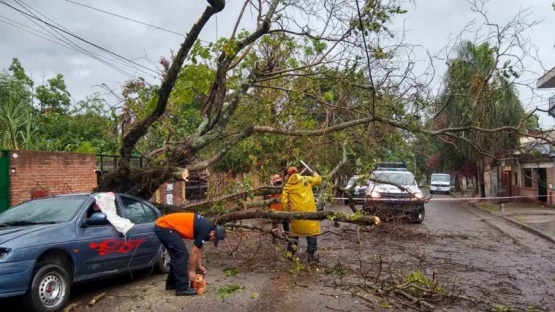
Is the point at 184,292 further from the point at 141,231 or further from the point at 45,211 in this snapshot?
the point at 45,211

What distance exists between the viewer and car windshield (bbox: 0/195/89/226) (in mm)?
7148

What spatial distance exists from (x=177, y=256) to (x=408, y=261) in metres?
4.65

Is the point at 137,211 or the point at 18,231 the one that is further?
the point at 137,211

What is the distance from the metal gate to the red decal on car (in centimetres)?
440

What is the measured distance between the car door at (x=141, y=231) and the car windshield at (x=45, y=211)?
775 millimetres

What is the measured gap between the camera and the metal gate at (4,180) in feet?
35.0

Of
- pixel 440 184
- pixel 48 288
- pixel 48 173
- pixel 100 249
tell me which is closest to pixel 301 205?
pixel 100 249

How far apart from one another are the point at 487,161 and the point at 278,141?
22.0 meters

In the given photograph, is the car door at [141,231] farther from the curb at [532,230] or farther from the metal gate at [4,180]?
the curb at [532,230]

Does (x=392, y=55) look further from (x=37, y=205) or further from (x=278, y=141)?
(x=37, y=205)

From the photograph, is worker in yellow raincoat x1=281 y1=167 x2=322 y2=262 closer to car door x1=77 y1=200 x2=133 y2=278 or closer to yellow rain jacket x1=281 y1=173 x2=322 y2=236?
yellow rain jacket x1=281 y1=173 x2=322 y2=236

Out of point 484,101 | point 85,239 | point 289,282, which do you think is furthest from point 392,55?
point 85,239

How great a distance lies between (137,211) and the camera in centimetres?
837

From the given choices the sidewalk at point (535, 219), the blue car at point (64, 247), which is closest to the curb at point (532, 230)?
the sidewalk at point (535, 219)
